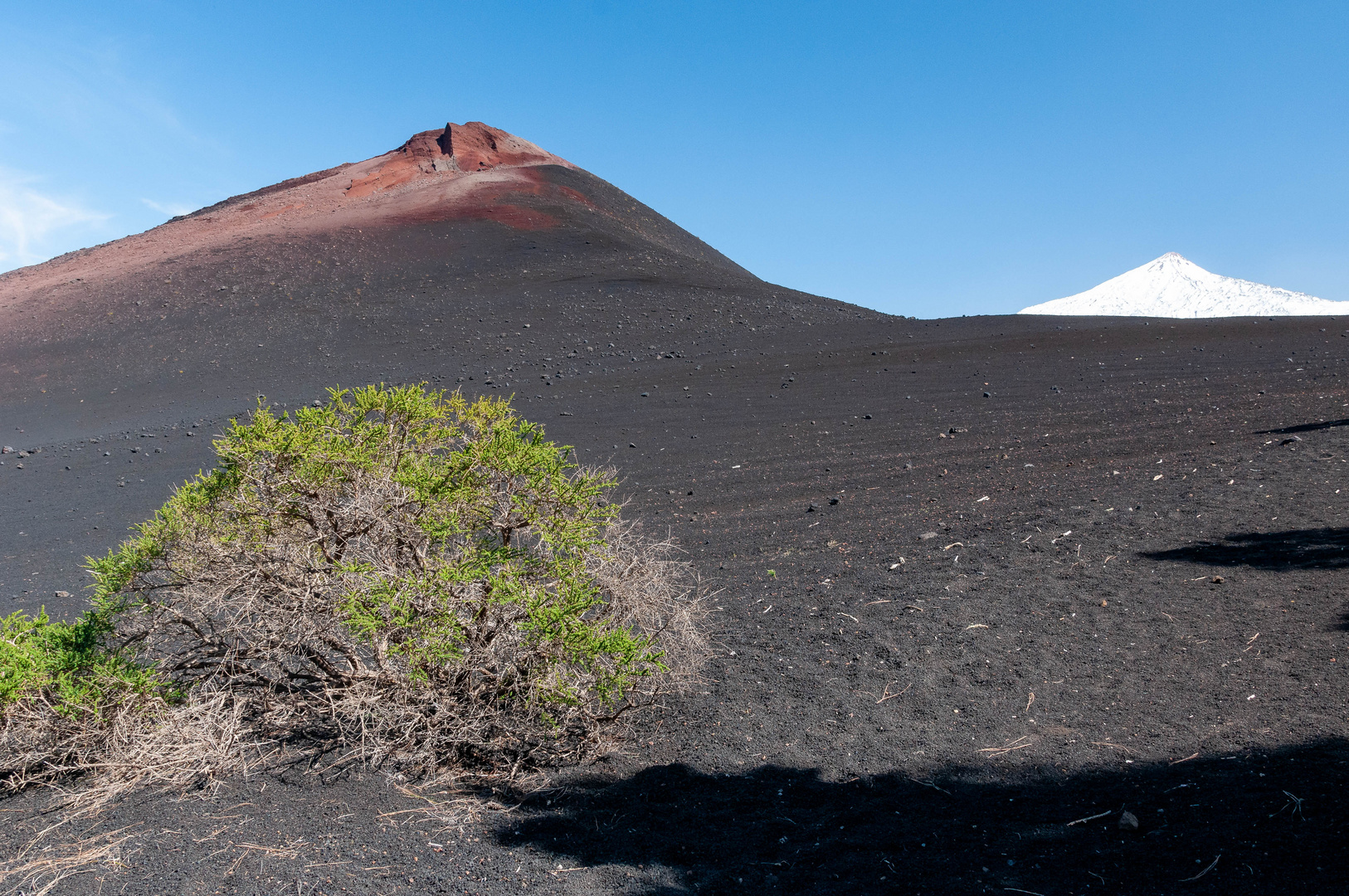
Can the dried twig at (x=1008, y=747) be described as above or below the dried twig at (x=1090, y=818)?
below

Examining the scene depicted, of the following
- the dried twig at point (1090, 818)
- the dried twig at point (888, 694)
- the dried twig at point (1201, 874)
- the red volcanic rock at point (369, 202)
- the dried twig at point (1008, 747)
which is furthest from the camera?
the red volcanic rock at point (369, 202)

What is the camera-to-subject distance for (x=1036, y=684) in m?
4.29

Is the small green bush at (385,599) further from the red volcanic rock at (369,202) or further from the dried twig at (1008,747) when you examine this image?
the red volcanic rock at (369,202)

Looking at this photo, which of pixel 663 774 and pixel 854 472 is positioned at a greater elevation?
pixel 854 472

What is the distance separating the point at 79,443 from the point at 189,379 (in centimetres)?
430

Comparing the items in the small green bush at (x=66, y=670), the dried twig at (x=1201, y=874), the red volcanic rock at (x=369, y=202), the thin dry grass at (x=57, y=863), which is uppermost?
the red volcanic rock at (x=369, y=202)

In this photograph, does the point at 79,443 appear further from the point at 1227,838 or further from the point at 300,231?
the point at 1227,838

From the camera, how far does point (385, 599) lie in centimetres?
358

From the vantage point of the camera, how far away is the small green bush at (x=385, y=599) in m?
3.71

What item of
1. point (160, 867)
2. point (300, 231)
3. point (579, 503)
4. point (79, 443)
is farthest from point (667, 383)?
point (300, 231)

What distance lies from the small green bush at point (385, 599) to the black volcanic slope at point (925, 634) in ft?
1.29

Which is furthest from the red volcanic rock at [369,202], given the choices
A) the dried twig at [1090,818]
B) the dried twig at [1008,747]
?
the dried twig at [1090,818]

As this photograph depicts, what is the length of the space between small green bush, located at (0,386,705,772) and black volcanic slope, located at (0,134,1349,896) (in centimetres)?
39

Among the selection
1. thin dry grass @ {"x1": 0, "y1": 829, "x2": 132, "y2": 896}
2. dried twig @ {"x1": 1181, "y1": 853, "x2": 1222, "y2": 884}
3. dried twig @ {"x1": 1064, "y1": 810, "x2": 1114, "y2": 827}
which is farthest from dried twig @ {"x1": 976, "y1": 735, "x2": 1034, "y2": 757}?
thin dry grass @ {"x1": 0, "y1": 829, "x2": 132, "y2": 896}
